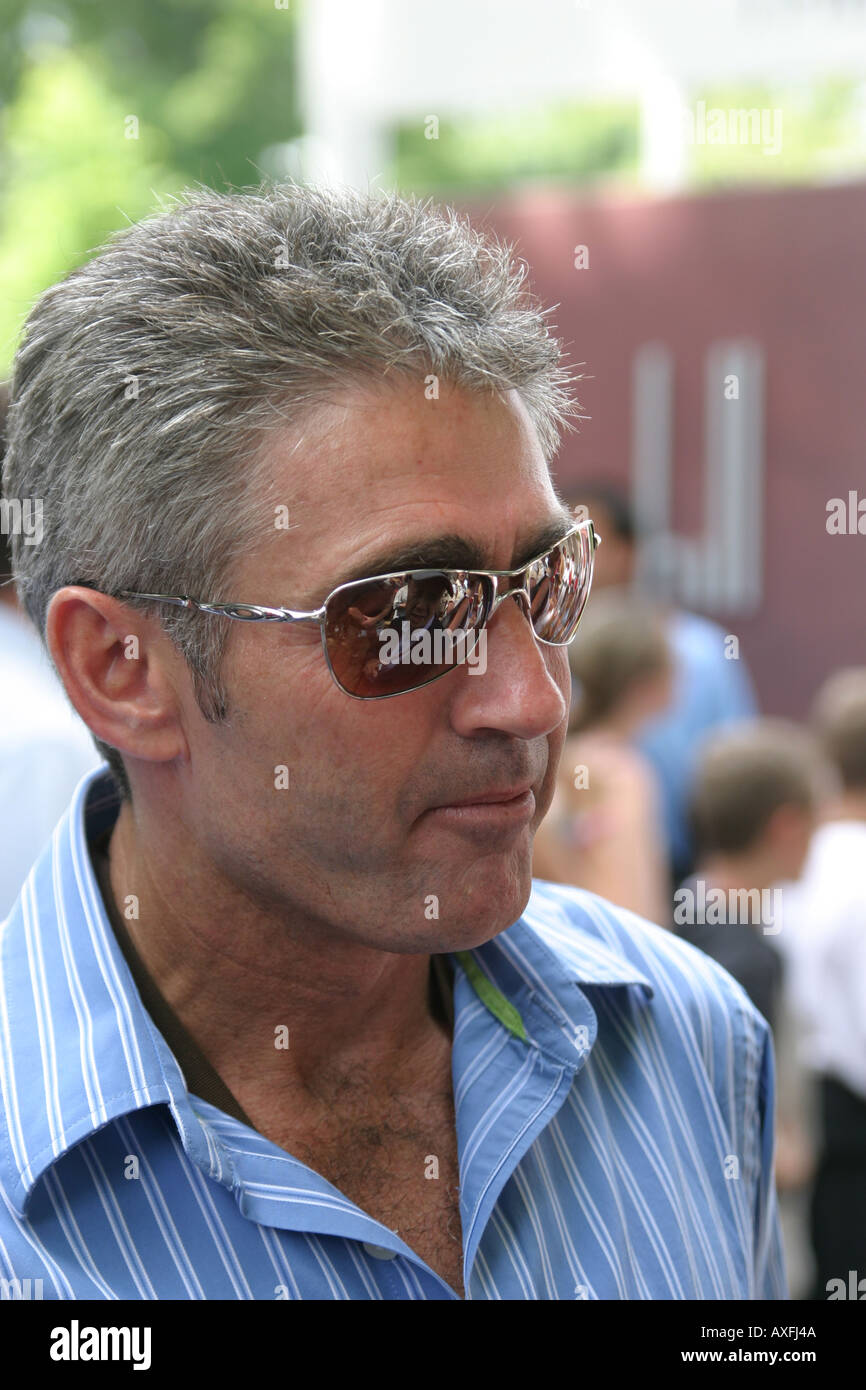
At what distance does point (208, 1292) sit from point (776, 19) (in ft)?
23.9

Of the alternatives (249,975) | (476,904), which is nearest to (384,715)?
(476,904)

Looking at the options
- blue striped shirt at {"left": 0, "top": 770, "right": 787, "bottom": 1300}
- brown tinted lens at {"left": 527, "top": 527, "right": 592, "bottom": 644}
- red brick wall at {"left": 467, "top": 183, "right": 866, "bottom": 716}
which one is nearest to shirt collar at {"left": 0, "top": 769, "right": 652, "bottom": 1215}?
blue striped shirt at {"left": 0, "top": 770, "right": 787, "bottom": 1300}

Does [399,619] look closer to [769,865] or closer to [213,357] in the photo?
[213,357]

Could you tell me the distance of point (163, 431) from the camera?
1.39 meters

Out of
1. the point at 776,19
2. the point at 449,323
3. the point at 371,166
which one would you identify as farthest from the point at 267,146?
the point at 449,323

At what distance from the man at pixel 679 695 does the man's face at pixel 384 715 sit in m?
3.15

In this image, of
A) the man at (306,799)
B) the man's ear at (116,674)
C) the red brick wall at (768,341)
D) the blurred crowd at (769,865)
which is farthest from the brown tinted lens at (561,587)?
the red brick wall at (768,341)

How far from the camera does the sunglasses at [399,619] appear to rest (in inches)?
53.9

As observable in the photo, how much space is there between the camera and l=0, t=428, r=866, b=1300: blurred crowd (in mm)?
3609

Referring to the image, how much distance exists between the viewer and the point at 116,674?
58.6 inches

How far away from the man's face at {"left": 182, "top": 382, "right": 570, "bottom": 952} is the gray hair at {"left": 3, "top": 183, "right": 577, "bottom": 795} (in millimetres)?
39

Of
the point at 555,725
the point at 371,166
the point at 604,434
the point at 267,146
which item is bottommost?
the point at 555,725

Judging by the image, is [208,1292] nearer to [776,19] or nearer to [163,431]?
[163,431]

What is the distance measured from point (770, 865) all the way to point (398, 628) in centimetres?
270
